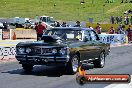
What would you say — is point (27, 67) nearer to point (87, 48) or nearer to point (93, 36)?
point (87, 48)

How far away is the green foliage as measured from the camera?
75812 millimetres

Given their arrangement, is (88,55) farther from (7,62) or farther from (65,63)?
(7,62)

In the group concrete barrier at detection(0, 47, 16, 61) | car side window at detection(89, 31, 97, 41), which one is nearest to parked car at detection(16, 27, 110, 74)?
car side window at detection(89, 31, 97, 41)

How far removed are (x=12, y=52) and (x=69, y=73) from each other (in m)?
6.46

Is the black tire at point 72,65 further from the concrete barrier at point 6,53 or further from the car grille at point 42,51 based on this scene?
the concrete barrier at point 6,53

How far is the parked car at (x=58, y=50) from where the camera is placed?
13.4 meters

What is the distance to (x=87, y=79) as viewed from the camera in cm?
518

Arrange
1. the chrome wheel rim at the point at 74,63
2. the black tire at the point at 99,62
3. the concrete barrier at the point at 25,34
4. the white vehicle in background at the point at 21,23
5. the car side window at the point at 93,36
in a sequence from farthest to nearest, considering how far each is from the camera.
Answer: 1. the white vehicle in background at the point at 21,23
2. the concrete barrier at the point at 25,34
3. the black tire at the point at 99,62
4. the car side window at the point at 93,36
5. the chrome wheel rim at the point at 74,63

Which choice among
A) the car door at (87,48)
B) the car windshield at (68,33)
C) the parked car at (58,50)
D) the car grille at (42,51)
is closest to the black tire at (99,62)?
the car door at (87,48)

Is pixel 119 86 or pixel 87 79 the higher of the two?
pixel 87 79

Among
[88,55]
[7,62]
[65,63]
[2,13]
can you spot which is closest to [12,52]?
[7,62]

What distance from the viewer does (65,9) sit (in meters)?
82.0

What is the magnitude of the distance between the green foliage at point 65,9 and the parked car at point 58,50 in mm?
55384

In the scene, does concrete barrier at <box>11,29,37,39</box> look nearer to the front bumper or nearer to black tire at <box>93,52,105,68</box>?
black tire at <box>93,52,105,68</box>
